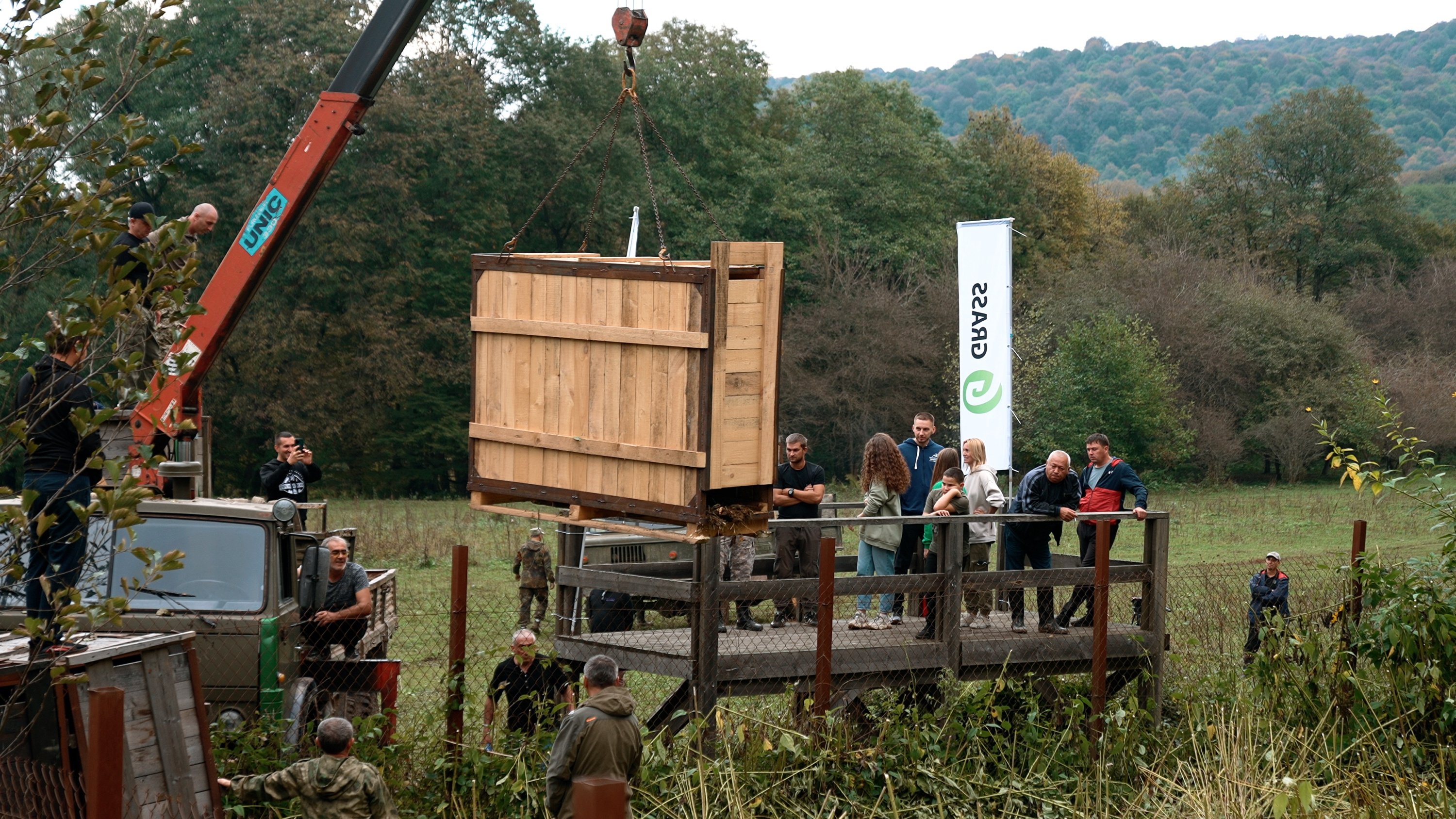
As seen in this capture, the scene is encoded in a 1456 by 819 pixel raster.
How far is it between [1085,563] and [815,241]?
3975 centimetres

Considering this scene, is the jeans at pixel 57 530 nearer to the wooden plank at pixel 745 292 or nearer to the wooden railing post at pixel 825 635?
the wooden plank at pixel 745 292

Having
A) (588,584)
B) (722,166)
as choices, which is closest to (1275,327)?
(722,166)

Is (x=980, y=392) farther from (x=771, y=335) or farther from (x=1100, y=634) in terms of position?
(x=771, y=335)

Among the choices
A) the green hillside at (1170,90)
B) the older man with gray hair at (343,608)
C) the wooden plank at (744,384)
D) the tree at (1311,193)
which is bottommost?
the older man with gray hair at (343,608)

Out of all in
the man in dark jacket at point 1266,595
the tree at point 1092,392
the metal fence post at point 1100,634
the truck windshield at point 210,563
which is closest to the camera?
the truck windshield at point 210,563

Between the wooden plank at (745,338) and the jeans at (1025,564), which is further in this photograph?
the jeans at (1025,564)

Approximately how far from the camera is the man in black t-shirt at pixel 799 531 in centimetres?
1022

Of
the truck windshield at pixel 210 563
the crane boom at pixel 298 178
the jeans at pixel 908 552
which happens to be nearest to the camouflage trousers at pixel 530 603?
the crane boom at pixel 298 178

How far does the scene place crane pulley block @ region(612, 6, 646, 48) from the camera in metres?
8.34

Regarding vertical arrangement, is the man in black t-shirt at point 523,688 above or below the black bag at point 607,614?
above

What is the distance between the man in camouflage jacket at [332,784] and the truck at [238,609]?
48.1 inches

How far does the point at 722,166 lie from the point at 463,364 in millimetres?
15533

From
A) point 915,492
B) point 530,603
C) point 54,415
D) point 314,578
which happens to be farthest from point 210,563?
point 530,603

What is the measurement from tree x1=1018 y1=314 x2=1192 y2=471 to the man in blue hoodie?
106 ft
